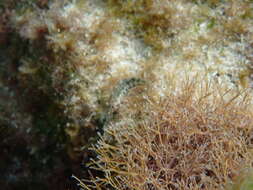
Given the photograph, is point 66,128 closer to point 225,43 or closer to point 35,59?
point 35,59

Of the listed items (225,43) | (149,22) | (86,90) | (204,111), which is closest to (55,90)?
(86,90)

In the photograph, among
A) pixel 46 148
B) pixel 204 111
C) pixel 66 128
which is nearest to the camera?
pixel 204 111

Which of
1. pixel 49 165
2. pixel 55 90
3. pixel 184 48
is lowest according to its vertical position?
pixel 49 165

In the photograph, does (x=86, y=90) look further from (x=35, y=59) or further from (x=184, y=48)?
(x=184, y=48)

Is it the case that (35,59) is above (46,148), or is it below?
above

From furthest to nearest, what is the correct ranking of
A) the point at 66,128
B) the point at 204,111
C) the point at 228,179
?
the point at 66,128 < the point at 204,111 < the point at 228,179

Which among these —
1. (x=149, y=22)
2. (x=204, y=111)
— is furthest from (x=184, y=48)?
(x=204, y=111)

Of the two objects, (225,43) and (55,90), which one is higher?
(225,43)

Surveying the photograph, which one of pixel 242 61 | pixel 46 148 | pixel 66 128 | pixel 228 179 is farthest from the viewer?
pixel 46 148

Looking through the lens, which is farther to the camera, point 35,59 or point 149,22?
point 35,59
